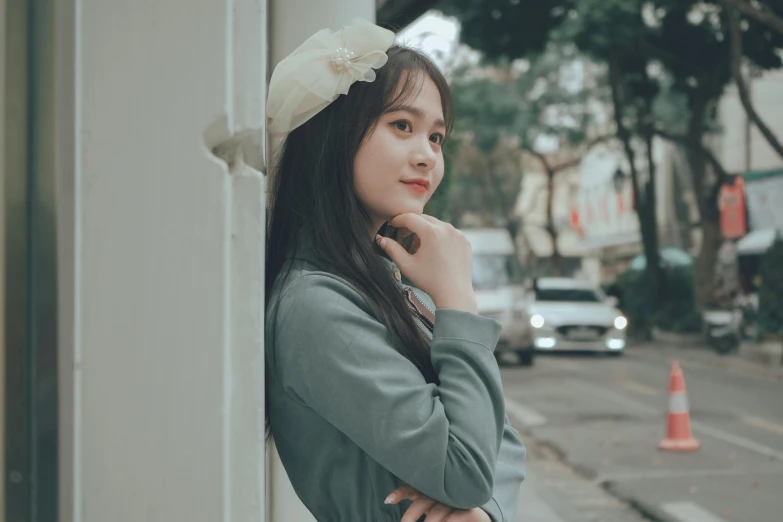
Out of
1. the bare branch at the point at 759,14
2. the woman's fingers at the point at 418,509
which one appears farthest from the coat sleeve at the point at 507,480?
the bare branch at the point at 759,14

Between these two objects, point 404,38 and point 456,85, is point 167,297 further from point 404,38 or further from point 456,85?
point 456,85

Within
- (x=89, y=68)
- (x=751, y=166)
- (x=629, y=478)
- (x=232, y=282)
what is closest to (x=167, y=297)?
(x=232, y=282)

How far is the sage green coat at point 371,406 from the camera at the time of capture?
131 cm

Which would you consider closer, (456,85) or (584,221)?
(456,85)

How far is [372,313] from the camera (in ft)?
4.74

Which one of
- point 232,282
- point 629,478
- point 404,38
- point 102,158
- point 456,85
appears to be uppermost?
point 456,85

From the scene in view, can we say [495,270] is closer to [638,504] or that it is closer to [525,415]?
Result: [525,415]

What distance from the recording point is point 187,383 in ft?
3.42

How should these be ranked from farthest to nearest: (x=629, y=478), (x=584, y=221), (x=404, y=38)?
(x=584, y=221) < (x=629, y=478) < (x=404, y=38)

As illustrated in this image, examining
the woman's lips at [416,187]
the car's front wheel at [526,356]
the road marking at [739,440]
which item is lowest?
the car's front wheel at [526,356]

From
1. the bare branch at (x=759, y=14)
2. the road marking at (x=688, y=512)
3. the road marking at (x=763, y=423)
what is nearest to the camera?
the road marking at (x=688, y=512)

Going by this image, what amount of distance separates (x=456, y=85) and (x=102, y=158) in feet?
96.2

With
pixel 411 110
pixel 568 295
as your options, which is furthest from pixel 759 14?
pixel 411 110

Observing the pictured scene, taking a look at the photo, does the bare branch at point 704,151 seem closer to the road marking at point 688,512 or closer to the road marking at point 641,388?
the road marking at point 641,388
